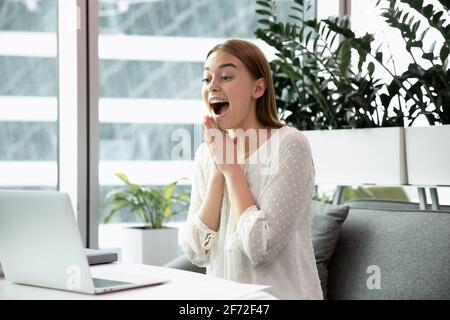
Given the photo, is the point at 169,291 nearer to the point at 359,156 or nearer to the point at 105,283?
the point at 105,283

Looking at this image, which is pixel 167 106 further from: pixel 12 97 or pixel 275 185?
pixel 275 185

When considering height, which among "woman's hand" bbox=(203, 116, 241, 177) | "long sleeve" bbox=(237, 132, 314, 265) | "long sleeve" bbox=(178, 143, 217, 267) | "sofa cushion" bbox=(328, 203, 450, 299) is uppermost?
"woman's hand" bbox=(203, 116, 241, 177)

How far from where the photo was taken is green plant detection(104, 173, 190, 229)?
4.47 m

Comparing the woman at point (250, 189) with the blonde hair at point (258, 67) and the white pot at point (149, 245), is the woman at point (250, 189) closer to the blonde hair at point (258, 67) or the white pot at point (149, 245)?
the blonde hair at point (258, 67)

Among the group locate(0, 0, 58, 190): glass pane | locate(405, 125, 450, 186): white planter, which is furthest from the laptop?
locate(0, 0, 58, 190): glass pane

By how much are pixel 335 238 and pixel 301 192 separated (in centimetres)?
93

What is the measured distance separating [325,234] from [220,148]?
3.18 ft

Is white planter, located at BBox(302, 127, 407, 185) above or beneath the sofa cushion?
above

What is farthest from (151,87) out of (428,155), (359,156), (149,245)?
(428,155)

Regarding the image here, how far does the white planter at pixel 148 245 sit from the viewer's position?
429cm

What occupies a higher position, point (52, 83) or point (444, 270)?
point (52, 83)

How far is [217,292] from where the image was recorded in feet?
5.20

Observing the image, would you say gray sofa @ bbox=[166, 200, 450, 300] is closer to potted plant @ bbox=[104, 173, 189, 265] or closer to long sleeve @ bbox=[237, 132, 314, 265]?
long sleeve @ bbox=[237, 132, 314, 265]
